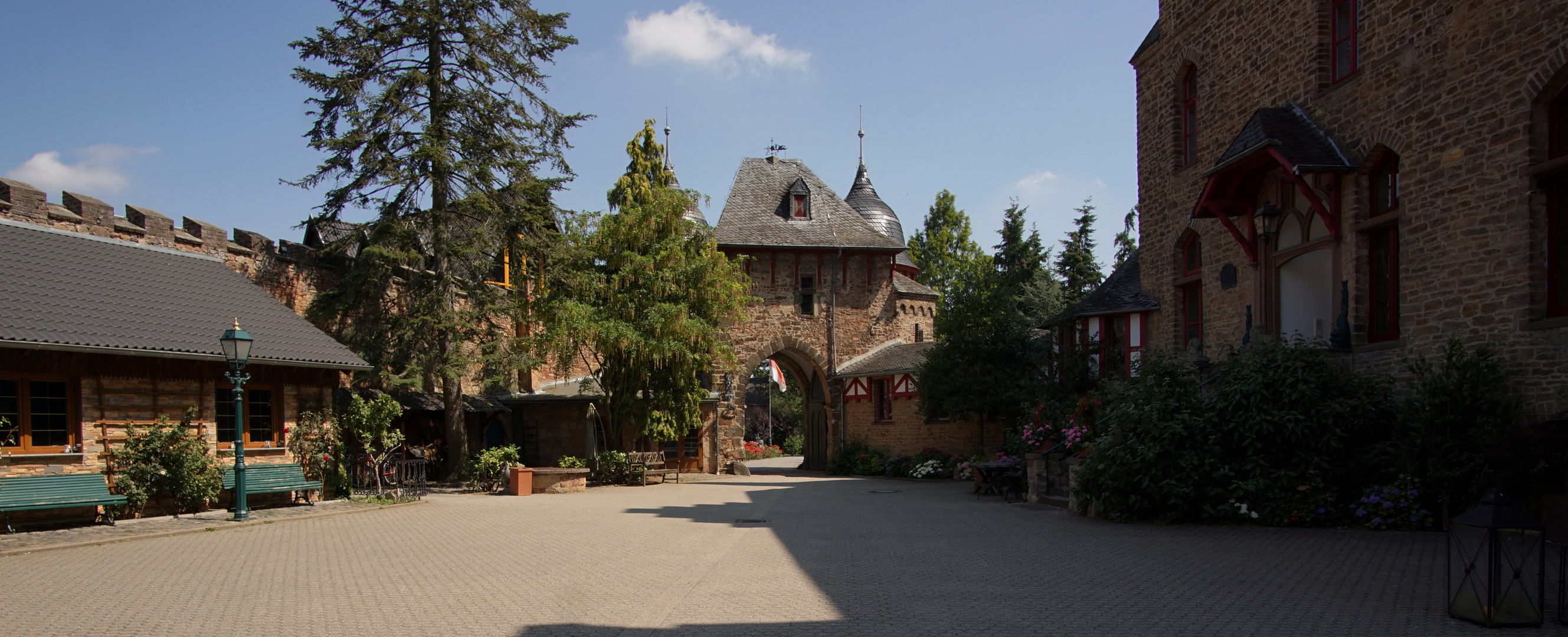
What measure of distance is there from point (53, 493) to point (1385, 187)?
1814 centimetres

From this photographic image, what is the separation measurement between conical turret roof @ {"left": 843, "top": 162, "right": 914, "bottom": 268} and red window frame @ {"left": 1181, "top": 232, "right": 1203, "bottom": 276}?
13.1 meters

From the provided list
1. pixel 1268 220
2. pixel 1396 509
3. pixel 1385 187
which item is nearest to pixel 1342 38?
pixel 1385 187

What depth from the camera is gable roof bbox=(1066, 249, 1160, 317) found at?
1844 centimetres

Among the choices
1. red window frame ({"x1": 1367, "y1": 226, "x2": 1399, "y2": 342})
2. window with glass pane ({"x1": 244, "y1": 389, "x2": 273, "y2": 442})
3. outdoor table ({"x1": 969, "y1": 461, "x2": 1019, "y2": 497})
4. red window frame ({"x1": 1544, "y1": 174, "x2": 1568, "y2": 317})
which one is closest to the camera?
red window frame ({"x1": 1544, "y1": 174, "x2": 1568, "y2": 317})

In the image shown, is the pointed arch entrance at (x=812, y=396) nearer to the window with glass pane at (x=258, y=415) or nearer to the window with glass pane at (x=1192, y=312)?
the window with glass pane at (x=1192, y=312)

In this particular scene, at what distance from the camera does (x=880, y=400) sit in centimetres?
2745

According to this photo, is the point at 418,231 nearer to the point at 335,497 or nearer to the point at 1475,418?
the point at 335,497

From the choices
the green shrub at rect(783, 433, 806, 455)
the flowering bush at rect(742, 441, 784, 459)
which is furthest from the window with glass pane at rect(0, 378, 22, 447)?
the green shrub at rect(783, 433, 806, 455)

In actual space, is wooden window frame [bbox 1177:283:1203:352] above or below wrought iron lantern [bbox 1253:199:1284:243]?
below

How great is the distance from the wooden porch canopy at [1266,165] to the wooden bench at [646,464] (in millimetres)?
13605

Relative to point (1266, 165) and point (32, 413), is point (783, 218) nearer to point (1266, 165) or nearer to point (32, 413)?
point (1266, 165)

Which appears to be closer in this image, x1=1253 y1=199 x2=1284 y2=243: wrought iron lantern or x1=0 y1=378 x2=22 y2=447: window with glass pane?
x1=0 y1=378 x2=22 y2=447: window with glass pane

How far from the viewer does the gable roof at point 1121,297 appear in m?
18.4

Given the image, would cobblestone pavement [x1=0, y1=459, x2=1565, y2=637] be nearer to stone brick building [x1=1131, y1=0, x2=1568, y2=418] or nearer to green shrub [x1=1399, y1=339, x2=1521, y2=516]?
green shrub [x1=1399, y1=339, x2=1521, y2=516]
